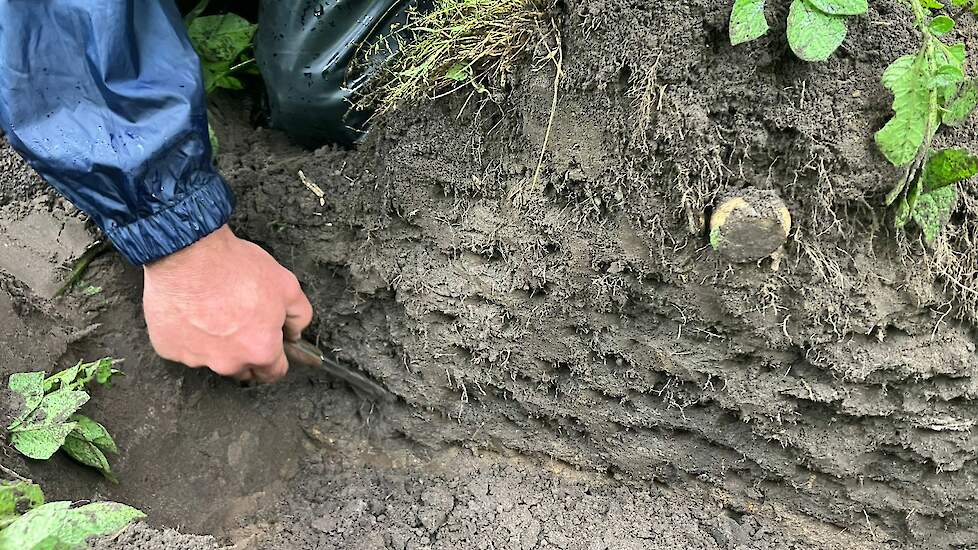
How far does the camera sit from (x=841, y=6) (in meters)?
1.19

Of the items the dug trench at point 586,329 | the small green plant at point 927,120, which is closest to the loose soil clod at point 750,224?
the dug trench at point 586,329

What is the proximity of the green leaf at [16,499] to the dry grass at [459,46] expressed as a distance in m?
0.98

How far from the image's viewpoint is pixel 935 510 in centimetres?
152

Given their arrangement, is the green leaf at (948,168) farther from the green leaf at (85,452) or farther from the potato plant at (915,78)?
the green leaf at (85,452)

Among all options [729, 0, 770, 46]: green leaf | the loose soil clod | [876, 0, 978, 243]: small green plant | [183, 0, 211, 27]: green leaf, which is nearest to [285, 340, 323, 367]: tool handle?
[183, 0, 211, 27]: green leaf

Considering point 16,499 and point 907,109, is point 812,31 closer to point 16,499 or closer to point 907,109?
point 907,109

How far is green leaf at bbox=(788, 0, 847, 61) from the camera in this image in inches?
46.7

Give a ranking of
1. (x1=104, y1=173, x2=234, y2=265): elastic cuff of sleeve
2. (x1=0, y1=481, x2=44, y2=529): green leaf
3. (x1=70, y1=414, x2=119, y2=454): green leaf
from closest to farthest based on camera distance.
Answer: (x1=0, y1=481, x2=44, y2=529): green leaf < (x1=104, y1=173, x2=234, y2=265): elastic cuff of sleeve < (x1=70, y1=414, x2=119, y2=454): green leaf

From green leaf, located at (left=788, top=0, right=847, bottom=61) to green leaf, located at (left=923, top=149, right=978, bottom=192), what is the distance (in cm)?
29

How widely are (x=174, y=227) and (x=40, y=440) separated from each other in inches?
19.6

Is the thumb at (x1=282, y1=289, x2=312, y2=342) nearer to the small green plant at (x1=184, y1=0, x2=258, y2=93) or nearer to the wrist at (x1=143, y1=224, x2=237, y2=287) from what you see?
the wrist at (x1=143, y1=224, x2=237, y2=287)

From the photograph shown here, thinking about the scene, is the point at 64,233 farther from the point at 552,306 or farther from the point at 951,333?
the point at 951,333

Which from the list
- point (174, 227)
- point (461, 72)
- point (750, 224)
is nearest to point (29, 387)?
point (174, 227)

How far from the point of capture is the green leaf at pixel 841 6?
1185 mm
